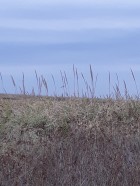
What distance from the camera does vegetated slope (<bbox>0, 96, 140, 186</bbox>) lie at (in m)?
7.03

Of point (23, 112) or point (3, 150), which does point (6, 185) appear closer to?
point (3, 150)

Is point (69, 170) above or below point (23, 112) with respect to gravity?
below

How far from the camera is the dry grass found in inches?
277

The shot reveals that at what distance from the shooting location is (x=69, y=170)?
7.10m

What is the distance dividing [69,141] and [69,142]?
102 mm

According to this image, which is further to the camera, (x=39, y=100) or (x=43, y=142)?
(x=39, y=100)

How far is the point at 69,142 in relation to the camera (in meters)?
8.77

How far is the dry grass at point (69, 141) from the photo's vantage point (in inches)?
277

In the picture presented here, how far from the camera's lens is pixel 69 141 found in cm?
888

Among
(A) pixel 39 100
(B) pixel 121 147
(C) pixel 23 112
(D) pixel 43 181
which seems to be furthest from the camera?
(A) pixel 39 100

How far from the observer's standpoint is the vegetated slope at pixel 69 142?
7.03 m

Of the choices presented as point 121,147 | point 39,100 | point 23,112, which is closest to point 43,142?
point 121,147

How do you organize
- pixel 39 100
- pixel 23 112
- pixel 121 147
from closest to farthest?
pixel 121 147 < pixel 23 112 < pixel 39 100

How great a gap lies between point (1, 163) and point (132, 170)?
68.4 inches
